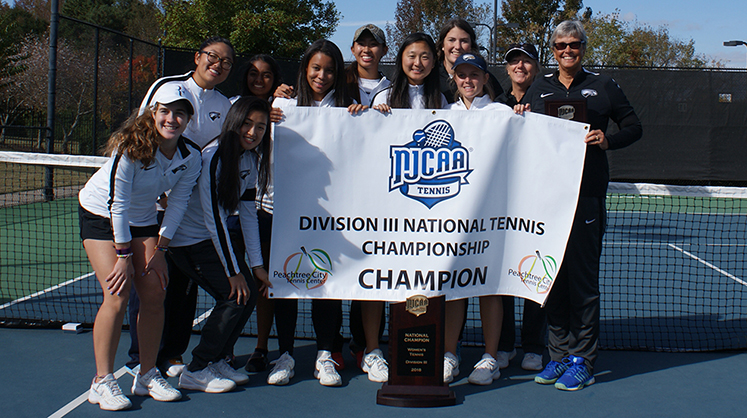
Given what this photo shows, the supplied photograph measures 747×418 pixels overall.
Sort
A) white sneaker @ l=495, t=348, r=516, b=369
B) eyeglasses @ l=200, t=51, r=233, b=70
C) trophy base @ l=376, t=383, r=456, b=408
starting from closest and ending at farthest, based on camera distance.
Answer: trophy base @ l=376, t=383, r=456, b=408 → eyeglasses @ l=200, t=51, r=233, b=70 → white sneaker @ l=495, t=348, r=516, b=369

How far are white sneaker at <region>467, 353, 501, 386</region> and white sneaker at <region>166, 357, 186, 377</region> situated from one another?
174cm

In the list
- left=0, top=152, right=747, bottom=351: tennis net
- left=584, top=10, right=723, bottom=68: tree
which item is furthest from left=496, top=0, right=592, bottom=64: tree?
left=0, top=152, right=747, bottom=351: tennis net

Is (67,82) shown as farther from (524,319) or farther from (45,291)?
(524,319)

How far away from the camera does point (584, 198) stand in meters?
3.63

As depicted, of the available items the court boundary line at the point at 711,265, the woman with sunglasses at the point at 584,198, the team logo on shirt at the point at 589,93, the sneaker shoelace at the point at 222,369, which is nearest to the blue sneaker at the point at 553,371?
the woman with sunglasses at the point at 584,198

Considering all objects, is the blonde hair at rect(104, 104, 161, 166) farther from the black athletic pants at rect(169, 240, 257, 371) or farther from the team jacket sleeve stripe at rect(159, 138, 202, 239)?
the black athletic pants at rect(169, 240, 257, 371)

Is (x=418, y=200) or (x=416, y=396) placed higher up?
(x=418, y=200)

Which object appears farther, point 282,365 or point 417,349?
point 282,365

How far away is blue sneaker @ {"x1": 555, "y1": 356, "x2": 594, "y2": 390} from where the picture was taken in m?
3.60

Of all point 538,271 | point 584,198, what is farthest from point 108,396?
point 584,198

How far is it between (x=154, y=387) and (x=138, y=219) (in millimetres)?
929

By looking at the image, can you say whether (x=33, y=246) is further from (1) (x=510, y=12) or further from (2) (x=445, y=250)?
(1) (x=510, y=12)

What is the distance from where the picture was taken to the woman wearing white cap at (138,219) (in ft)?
10.2

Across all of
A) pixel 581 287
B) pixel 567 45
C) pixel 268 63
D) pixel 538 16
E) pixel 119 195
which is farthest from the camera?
pixel 538 16
